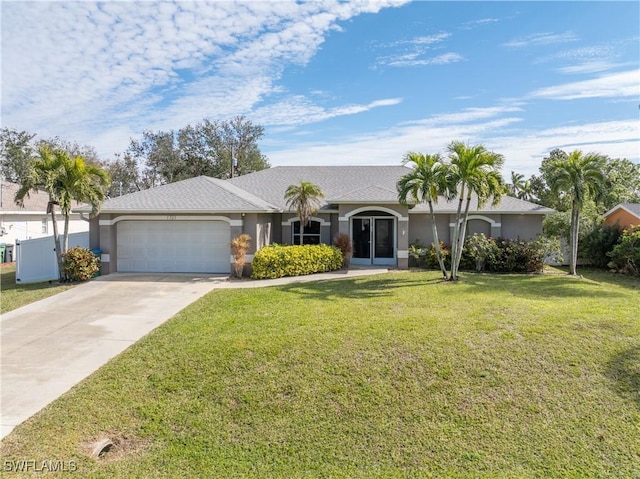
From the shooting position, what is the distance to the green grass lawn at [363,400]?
5.38 m

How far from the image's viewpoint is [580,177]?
1652cm

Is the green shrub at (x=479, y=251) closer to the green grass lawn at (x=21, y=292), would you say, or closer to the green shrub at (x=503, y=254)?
the green shrub at (x=503, y=254)

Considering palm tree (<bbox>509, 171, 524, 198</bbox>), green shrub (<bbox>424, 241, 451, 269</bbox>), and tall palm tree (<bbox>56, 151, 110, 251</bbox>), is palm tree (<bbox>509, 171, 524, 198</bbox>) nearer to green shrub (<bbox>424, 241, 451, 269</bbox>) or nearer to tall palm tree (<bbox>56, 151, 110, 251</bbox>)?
green shrub (<bbox>424, 241, 451, 269</bbox>)

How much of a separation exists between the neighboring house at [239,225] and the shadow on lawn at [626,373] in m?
10.6

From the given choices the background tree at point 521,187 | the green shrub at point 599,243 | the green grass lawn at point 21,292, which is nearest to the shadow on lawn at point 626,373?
the green grass lawn at point 21,292

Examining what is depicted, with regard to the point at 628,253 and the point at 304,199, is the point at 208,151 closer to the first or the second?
the point at 304,199

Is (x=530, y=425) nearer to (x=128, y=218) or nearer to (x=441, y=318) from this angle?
(x=441, y=318)

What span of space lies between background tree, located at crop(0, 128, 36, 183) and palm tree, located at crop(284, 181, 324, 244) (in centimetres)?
4087

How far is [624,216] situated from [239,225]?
2090 centimetres

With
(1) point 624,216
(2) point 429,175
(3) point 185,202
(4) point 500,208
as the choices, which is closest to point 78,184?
(3) point 185,202

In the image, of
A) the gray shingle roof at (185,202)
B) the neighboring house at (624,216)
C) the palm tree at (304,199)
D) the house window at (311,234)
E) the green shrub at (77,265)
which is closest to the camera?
the green shrub at (77,265)

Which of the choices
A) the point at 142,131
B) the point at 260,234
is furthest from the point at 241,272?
the point at 142,131

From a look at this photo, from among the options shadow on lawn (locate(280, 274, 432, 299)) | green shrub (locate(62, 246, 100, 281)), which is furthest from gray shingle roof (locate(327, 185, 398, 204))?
green shrub (locate(62, 246, 100, 281))

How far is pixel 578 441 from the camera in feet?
19.0
